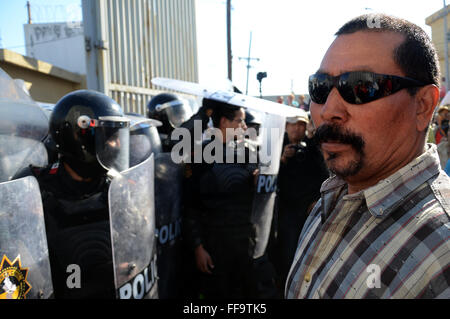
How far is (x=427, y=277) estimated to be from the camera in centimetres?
76

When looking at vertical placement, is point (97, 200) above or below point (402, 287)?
below

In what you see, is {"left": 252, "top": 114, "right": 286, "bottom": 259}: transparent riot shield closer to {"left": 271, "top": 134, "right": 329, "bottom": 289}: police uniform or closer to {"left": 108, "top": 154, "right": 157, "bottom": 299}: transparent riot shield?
{"left": 271, "top": 134, "right": 329, "bottom": 289}: police uniform

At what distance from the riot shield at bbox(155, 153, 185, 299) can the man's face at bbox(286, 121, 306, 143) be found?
1498 mm

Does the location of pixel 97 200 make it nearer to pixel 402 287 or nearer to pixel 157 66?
pixel 402 287

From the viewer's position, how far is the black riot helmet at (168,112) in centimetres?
453

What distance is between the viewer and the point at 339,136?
3.27ft

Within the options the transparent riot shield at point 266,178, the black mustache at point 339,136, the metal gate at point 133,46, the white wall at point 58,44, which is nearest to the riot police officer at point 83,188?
the transparent riot shield at point 266,178

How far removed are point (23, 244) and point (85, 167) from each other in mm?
691

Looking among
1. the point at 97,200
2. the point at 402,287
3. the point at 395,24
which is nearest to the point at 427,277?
the point at 402,287

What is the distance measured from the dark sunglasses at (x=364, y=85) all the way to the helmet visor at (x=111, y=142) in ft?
4.78

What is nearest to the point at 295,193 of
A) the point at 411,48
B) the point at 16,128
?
the point at 16,128

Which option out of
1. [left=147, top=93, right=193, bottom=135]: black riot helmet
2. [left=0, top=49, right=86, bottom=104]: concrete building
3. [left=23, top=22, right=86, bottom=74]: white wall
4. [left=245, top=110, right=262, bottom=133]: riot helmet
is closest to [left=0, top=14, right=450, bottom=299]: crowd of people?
[left=147, top=93, right=193, bottom=135]: black riot helmet

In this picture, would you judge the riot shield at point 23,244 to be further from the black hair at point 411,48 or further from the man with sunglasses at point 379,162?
the black hair at point 411,48

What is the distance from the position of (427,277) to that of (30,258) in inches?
58.6
